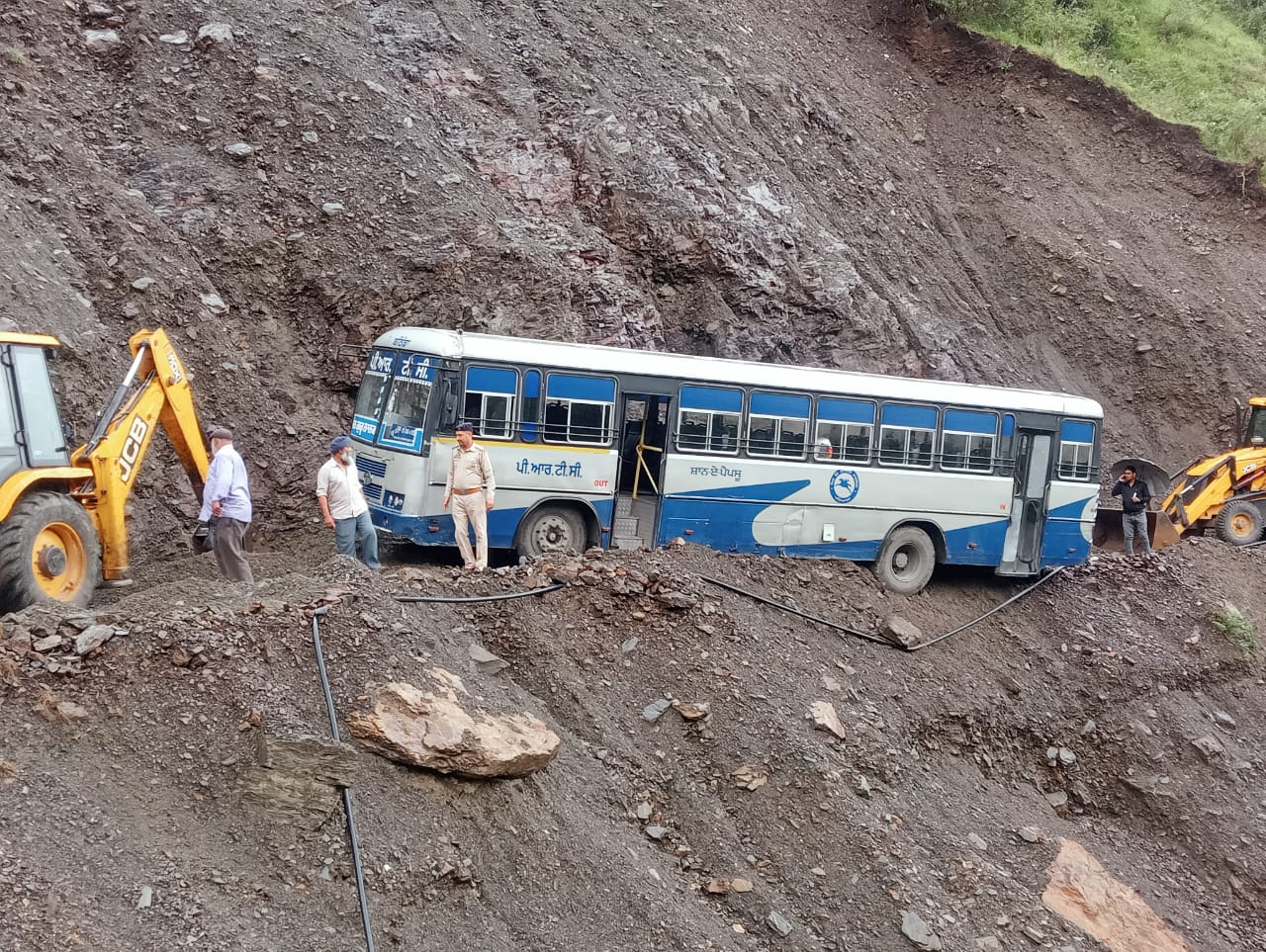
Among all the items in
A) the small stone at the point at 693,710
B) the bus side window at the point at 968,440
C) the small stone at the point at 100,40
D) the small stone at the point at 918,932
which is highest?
the small stone at the point at 100,40

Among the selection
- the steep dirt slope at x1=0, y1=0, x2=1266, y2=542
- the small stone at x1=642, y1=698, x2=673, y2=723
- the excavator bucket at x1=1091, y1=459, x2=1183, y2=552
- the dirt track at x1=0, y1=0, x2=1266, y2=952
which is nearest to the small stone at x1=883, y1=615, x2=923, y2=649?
the dirt track at x1=0, y1=0, x2=1266, y2=952

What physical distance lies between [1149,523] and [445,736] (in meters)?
15.9

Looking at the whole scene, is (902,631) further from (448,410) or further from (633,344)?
(633,344)

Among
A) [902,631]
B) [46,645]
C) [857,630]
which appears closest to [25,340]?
[46,645]

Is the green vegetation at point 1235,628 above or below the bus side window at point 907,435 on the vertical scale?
below

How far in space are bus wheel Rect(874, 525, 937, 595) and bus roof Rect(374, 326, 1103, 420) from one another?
182 cm

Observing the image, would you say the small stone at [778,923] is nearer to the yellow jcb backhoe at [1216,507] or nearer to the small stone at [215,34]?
the yellow jcb backhoe at [1216,507]

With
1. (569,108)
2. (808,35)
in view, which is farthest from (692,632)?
(808,35)

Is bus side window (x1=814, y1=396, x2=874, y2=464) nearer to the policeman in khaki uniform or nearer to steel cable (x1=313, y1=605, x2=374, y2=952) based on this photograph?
the policeman in khaki uniform

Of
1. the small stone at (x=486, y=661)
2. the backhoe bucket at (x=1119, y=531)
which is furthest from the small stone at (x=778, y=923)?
the backhoe bucket at (x=1119, y=531)

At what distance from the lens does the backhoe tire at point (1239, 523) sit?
63.2ft

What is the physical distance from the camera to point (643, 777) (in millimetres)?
9320

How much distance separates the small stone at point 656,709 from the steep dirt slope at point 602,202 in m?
6.75

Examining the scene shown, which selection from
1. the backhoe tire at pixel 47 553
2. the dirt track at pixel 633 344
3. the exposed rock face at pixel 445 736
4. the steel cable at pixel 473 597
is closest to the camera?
the dirt track at pixel 633 344
